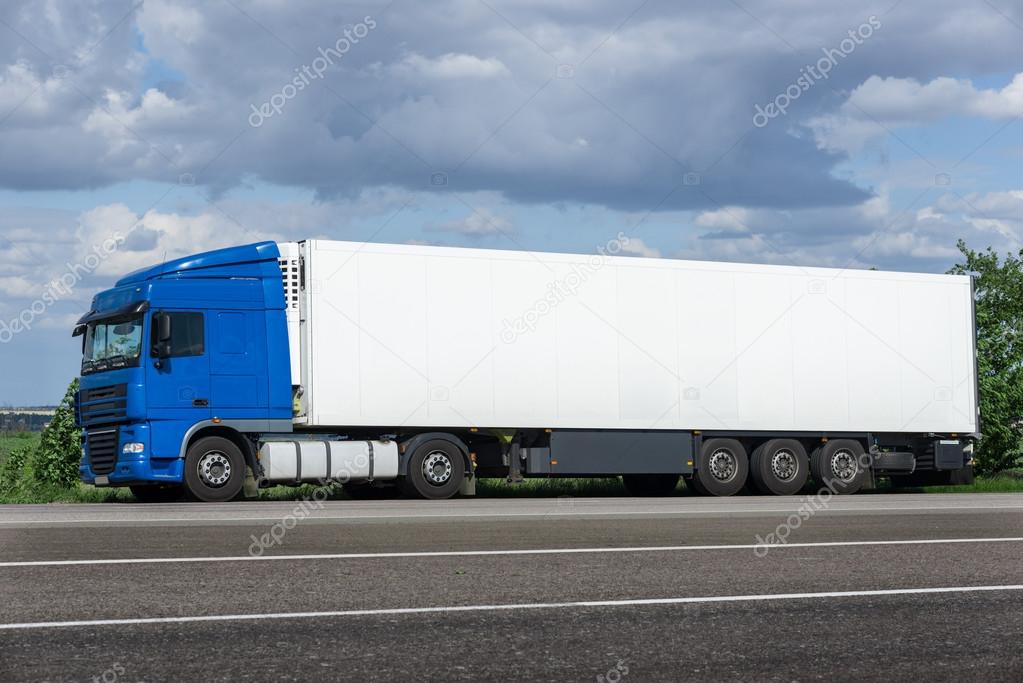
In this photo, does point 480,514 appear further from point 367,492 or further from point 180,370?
point 367,492

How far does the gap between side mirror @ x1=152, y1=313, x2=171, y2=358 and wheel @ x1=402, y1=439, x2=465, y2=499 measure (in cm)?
390

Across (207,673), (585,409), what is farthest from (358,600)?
(585,409)

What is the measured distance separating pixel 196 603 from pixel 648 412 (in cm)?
1404

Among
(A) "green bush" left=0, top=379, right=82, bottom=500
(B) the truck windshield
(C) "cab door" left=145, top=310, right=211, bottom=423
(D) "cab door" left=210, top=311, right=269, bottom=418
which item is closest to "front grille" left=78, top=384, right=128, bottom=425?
(B) the truck windshield

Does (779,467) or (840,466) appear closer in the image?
(779,467)

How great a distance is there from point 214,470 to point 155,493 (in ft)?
5.81

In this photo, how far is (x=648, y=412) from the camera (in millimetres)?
21609

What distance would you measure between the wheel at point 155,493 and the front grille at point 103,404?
130 cm

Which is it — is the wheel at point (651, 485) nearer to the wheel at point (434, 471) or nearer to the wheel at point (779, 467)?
the wheel at point (779, 467)

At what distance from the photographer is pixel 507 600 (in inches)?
332

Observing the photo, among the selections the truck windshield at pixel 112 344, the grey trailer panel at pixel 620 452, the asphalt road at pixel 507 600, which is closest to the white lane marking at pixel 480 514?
the asphalt road at pixel 507 600

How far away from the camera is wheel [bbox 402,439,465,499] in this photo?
20297 millimetres

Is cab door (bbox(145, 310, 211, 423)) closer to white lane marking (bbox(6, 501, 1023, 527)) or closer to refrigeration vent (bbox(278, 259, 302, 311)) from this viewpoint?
refrigeration vent (bbox(278, 259, 302, 311))

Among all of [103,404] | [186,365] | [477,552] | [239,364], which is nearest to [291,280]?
[239,364]
